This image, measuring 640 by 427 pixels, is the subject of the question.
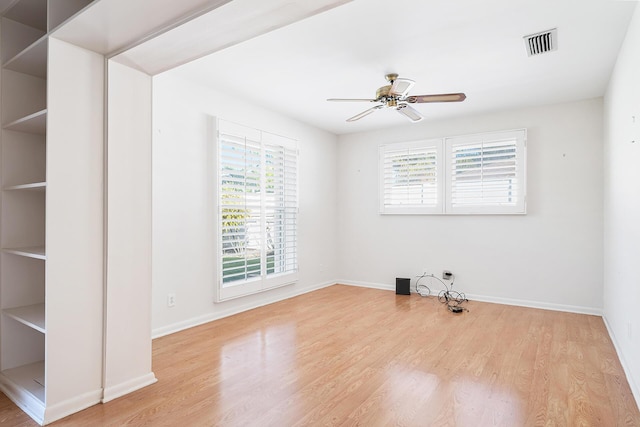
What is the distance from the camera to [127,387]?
2.38 meters

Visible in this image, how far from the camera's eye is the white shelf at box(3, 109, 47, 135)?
2209 mm

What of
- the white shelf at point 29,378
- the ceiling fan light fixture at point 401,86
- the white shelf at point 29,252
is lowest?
the white shelf at point 29,378

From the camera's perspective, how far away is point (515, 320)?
13.4 feet

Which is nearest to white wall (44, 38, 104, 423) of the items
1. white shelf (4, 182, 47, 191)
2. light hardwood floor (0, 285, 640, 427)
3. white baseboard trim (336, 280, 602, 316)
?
white shelf (4, 182, 47, 191)

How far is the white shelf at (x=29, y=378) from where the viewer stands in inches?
86.2

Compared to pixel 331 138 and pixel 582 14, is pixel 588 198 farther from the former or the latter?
pixel 331 138

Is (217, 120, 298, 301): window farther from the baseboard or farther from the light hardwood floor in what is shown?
the baseboard

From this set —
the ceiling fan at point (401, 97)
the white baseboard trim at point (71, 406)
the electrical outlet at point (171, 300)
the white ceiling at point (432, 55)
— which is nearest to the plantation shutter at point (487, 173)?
the white ceiling at point (432, 55)

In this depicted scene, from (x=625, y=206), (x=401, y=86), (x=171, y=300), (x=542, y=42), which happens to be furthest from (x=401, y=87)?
(x=171, y=300)

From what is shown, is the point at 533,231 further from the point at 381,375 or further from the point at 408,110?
the point at 381,375

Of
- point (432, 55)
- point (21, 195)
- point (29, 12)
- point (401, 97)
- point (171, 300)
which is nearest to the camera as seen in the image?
point (29, 12)

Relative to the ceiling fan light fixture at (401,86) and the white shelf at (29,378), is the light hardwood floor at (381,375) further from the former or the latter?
the ceiling fan light fixture at (401,86)

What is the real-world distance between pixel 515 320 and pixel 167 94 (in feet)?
14.3

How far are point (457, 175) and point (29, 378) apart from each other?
4.95 m
